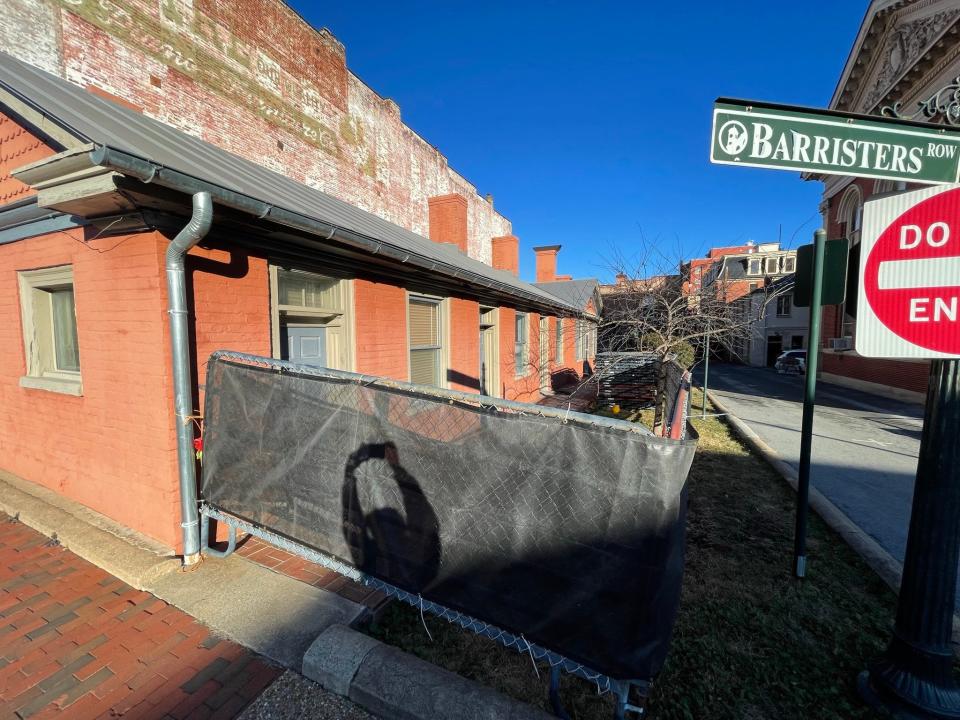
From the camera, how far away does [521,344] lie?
38.2ft

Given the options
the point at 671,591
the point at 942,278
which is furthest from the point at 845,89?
the point at 671,591

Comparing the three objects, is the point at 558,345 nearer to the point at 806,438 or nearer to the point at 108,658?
the point at 806,438

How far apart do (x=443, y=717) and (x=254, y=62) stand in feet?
40.0

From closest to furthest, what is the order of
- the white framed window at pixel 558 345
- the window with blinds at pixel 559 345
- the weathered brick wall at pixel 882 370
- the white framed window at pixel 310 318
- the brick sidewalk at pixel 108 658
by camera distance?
the brick sidewalk at pixel 108 658 → the white framed window at pixel 310 318 → the weathered brick wall at pixel 882 370 → the white framed window at pixel 558 345 → the window with blinds at pixel 559 345

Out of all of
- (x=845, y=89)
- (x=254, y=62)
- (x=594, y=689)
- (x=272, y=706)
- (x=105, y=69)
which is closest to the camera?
(x=272, y=706)

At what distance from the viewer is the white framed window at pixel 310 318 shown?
4246 mm

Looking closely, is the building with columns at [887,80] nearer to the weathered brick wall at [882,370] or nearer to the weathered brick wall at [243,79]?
the weathered brick wall at [882,370]

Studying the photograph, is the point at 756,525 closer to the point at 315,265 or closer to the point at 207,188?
the point at 315,265

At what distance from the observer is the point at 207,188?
279 cm

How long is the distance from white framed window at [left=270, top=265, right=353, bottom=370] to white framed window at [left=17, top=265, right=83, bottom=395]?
6.71ft

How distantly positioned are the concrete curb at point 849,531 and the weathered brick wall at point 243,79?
38.3ft

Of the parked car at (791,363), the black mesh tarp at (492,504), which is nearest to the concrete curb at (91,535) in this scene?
the black mesh tarp at (492,504)

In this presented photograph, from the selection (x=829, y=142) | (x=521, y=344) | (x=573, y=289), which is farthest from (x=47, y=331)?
(x=573, y=289)

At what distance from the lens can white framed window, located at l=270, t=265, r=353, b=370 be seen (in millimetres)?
4246
